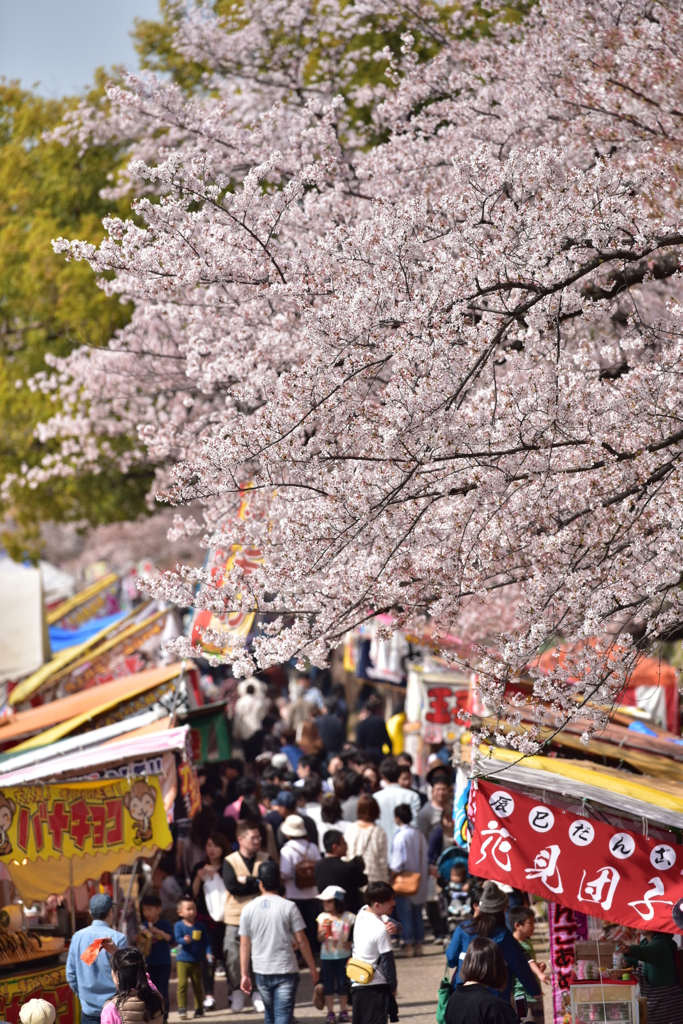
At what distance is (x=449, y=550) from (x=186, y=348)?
431cm

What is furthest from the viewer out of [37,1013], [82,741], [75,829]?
[82,741]

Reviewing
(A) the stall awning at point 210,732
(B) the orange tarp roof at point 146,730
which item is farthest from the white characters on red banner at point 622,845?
(A) the stall awning at point 210,732

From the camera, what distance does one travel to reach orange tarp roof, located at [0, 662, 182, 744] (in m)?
14.0

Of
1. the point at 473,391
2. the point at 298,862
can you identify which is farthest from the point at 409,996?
the point at 473,391

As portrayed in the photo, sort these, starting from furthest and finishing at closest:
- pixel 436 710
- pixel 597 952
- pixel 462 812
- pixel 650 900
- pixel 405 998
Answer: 1. pixel 436 710
2. pixel 405 998
3. pixel 462 812
4. pixel 597 952
5. pixel 650 900

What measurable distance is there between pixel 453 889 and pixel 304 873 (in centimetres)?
142

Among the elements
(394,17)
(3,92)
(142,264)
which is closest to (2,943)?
(142,264)

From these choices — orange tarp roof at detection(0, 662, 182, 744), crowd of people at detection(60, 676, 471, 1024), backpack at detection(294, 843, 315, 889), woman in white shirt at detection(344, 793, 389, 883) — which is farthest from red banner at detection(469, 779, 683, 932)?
orange tarp roof at detection(0, 662, 182, 744)

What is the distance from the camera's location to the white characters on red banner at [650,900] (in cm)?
748

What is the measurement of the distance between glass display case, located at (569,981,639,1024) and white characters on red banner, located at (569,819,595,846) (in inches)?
38.7

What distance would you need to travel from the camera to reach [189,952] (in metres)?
9.84

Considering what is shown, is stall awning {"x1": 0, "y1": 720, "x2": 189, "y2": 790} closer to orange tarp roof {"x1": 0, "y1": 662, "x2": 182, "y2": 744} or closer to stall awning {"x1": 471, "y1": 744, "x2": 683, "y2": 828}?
orange tarp roof {"x1": 0, "y1": 662, "x2": 182, "y2": 744}

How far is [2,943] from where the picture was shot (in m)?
8.45

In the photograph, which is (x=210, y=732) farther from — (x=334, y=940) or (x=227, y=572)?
(x=227, y=572)
